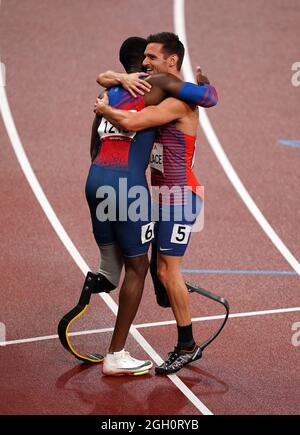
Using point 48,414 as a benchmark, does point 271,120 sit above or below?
above

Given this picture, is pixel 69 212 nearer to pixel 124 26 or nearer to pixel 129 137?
pixel 129 137

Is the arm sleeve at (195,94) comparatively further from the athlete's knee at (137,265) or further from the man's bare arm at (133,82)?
the athlete's knee at (137,265)

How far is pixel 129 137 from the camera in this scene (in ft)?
23.0

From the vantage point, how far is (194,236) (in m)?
10.1

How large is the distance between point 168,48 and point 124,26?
7.98 meters

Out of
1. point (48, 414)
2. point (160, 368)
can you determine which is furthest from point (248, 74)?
point (48, 414)

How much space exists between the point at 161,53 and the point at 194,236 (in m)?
3.30

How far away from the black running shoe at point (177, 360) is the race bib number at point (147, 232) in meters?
0.92

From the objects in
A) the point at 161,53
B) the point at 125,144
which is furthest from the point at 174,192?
the point at 161,53

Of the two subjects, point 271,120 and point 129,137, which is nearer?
point 129,137

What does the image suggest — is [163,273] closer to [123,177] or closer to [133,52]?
[123,177]

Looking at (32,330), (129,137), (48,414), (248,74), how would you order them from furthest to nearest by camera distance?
(248,74) < (32,330) < (129,137) < (48,414)

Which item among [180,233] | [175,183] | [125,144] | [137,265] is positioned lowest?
[137,265]

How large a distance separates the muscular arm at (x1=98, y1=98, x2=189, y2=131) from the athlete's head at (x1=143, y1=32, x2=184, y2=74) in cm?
35
